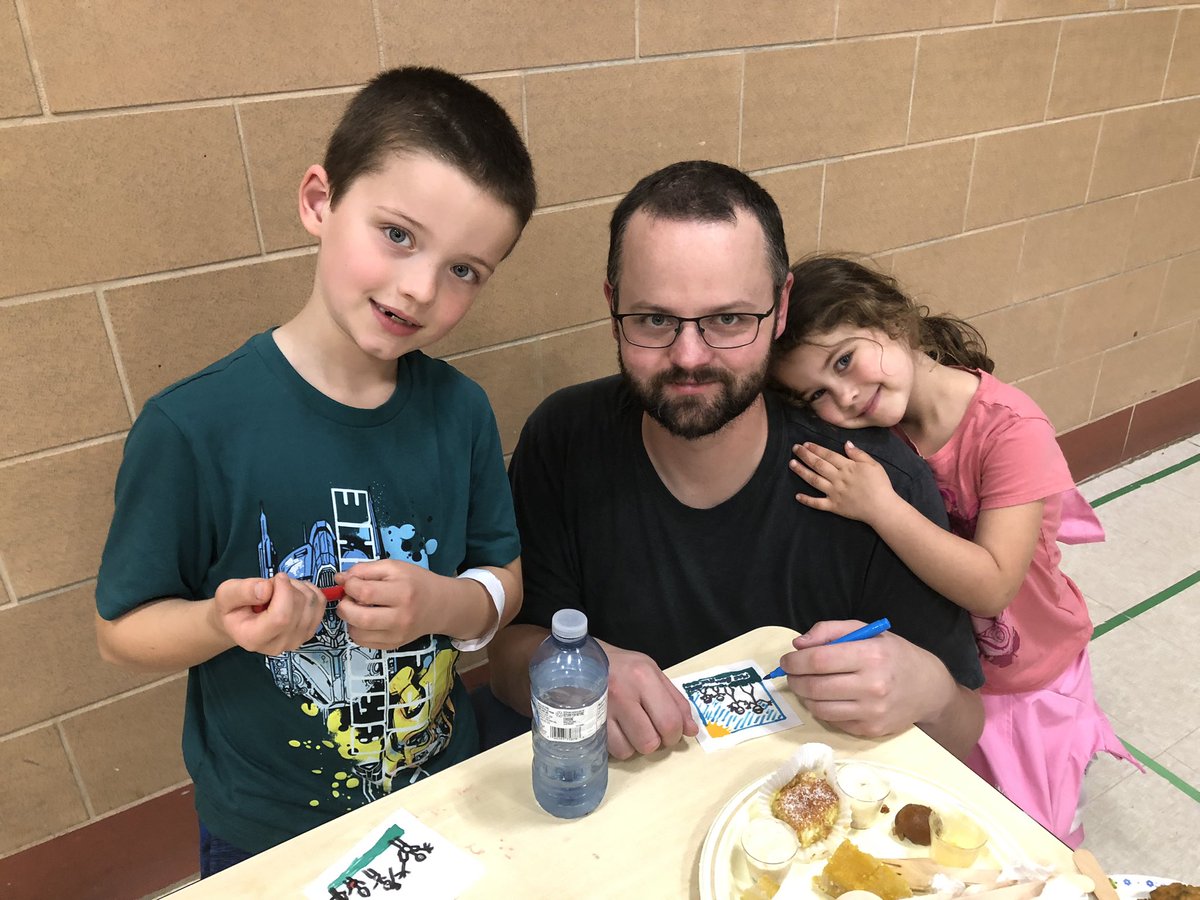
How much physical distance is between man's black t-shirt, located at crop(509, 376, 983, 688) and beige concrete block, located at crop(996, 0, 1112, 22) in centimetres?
161

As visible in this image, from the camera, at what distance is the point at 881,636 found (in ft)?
4.09

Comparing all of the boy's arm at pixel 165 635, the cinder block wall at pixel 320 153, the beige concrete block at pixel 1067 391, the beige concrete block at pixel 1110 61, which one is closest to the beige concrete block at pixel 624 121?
the cinder block wall at pixel 320 153

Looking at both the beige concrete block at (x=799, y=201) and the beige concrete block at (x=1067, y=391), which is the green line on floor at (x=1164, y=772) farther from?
the beige concrete block at (x=799, y=201)

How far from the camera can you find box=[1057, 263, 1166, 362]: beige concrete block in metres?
3.19

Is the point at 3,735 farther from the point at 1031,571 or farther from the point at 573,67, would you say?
the point at 1031,571

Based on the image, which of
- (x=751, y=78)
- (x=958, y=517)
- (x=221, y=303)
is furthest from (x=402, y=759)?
(x=751, y=78)

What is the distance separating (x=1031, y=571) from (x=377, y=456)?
1344 millimetres

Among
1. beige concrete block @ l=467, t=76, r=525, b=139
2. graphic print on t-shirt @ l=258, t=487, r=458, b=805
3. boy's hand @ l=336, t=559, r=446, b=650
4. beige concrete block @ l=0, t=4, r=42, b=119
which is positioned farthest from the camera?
beige concrete block @ l=467, t=76, r=525, b=139

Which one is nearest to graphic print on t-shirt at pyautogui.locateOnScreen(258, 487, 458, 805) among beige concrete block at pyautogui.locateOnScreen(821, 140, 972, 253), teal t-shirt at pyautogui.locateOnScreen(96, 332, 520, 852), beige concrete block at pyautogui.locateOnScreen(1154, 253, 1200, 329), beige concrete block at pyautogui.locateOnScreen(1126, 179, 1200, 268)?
teal t-shirt at pyautogui.locateOnScreen(96, 332, 520, 852)

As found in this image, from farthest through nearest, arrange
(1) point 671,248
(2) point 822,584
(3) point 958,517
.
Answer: (3) point 958,517, (2) point 822,584, (1) point 671,248

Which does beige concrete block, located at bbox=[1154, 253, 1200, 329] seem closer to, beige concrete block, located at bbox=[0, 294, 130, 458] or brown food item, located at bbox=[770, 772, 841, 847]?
brown food item, located at bbox=[770, 772, 841, 847]

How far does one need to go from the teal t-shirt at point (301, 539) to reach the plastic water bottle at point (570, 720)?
0.29 metres

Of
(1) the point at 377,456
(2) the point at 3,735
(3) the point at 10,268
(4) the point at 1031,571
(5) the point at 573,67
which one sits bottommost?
(2) the point at 3,735

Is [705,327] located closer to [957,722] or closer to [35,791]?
[957,722]
